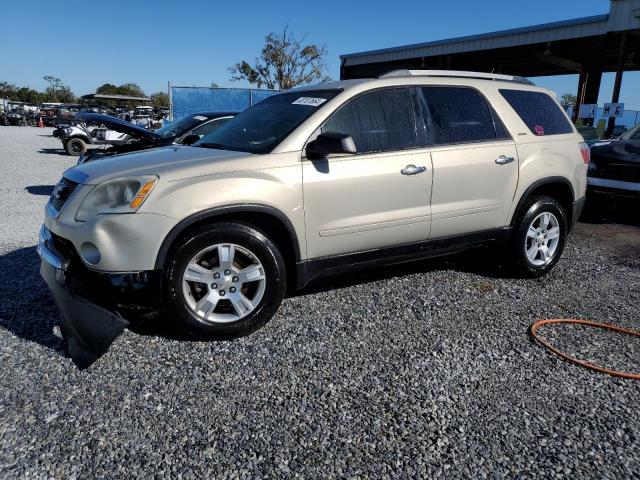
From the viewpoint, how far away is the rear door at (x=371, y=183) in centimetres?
360

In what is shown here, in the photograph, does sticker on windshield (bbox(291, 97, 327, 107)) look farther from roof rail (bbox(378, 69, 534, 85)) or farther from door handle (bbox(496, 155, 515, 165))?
door handle (bbox(496, 155, 515, 165))

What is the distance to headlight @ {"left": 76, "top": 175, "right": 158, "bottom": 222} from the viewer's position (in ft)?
10.2

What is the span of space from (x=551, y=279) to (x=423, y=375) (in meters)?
2.53

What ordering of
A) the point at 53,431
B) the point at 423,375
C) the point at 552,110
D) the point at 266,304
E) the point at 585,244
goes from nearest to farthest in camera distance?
1. the point at 53,431
2. the point at 423,375
3. the point at 266,304
4. the point at 552,110
5. the point at 585,244

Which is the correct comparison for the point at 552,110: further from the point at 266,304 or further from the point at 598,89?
the point at 598,89

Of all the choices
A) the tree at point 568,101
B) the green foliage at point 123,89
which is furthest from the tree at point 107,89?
the tree at point 568,101

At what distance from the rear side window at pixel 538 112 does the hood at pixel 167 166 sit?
8.65 ft

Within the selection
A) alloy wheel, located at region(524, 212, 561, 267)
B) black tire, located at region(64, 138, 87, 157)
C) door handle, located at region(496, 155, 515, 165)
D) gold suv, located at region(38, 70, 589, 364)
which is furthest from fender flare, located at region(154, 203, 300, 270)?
black tire, located at region(64, 138, 87, 157)

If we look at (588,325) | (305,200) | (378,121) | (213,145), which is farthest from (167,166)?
→ (588,325)

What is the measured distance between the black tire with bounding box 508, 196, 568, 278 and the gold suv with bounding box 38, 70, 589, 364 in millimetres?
15

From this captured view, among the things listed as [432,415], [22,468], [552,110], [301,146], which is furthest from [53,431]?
[552,110]

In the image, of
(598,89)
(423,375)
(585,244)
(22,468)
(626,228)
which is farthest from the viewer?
(598,89)

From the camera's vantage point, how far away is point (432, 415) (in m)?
2.62

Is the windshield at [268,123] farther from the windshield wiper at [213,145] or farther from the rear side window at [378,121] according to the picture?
the rear side window at [378,121]
